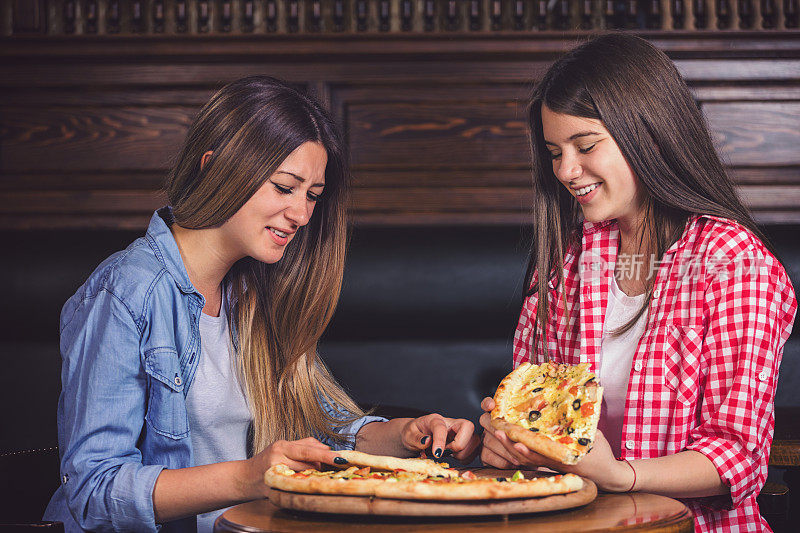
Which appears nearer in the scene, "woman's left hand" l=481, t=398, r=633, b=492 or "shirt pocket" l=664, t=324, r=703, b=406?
"woman's left hand" l=481, t=398, r=633, b=492

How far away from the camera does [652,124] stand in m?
1.74

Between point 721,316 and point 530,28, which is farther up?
point 530,28

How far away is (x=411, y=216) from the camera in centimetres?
302

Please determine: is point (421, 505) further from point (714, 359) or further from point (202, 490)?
point (714, 359)

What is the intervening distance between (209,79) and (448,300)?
1225mm

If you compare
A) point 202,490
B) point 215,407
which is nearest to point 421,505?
point 202,490

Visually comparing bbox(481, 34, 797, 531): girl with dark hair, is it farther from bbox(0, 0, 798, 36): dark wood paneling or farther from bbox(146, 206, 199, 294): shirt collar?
bbox(0, 0, 798, 36): dark wood paneling

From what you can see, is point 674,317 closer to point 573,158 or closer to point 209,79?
point 573,158

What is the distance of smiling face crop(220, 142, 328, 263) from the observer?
183 centimetres

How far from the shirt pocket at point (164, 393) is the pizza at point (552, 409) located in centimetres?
65

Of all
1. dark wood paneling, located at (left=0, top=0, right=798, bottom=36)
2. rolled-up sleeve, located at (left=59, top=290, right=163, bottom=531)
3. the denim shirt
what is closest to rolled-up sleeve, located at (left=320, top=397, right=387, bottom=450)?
the denim shirt

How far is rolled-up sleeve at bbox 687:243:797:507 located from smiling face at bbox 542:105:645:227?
0.25 meters

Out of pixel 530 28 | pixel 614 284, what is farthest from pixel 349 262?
pixel 614 284

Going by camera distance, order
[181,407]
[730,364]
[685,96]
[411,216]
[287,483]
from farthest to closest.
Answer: [411,216], [685,96], [181,407], [730,364], [287,483]
